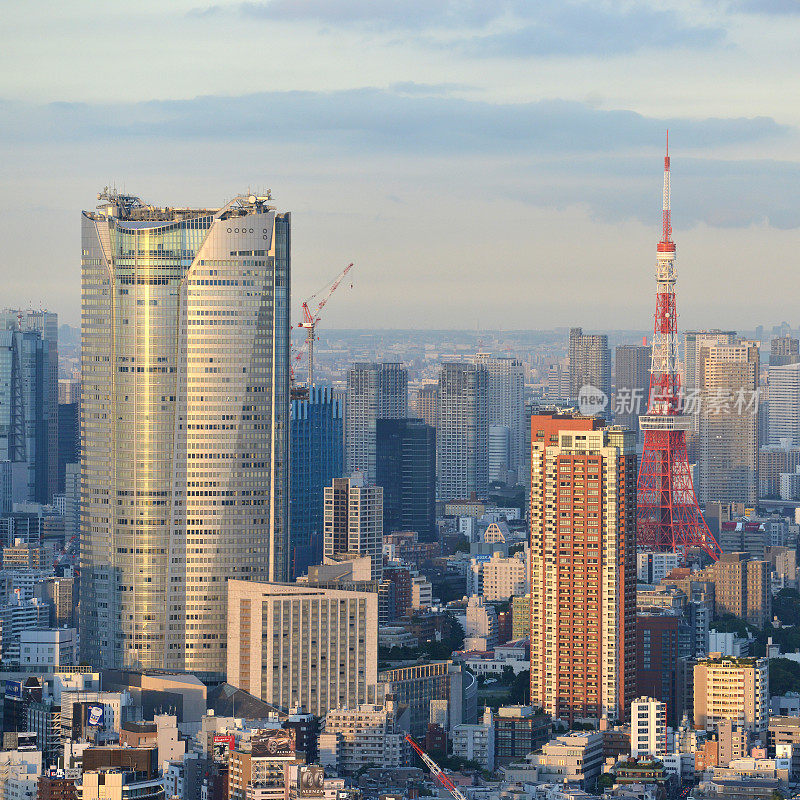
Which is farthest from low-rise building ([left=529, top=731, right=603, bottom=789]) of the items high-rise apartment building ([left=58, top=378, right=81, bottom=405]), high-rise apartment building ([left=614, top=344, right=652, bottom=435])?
high-rise apartment building ([left=614, top=344, right=652, bottom=435])

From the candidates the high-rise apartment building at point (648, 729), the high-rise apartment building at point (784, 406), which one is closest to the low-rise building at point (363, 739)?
the high-rise apartment building at point (648, 729)

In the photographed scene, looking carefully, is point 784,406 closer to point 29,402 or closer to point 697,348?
point 697,348

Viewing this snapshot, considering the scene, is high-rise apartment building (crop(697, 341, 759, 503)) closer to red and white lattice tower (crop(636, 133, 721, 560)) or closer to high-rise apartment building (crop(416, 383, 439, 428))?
high-rise apartment building (crop(416, 383, 439, 428))

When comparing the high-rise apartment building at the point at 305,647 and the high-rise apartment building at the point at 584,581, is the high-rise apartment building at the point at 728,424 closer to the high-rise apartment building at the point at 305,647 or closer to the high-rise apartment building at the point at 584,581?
the high-rise apartment building at the point at 584,581

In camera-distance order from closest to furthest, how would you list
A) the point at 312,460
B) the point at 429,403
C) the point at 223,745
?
the point at 223,745 → the point at 312,460 → the point at 429,403

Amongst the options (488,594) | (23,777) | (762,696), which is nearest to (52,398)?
(488,594)

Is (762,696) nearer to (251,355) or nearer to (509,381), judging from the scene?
(251,355)

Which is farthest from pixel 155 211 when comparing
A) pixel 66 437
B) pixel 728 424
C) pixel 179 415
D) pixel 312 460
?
pixel 728 424
